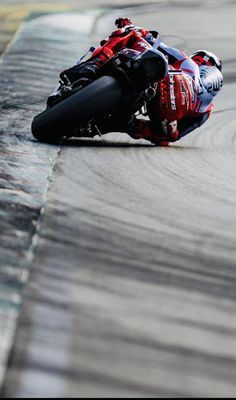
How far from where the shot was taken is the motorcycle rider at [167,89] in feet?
21.5

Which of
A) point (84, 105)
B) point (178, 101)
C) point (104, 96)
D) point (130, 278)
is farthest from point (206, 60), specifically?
point (130, 278)

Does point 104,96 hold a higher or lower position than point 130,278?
lower

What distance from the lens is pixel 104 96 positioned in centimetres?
614

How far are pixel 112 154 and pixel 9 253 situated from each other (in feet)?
8.05

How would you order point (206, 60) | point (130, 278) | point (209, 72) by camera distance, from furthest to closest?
point (206, 60), point (209, 72), point (130, 278)

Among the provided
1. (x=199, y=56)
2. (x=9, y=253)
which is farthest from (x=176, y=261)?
(x=199, y=56)

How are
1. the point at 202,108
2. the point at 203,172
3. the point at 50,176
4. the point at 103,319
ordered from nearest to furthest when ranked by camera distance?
the point at 103,319
the point at 50,176
the point at 203,172
the point at 202,108

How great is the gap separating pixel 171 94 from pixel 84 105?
0.83m

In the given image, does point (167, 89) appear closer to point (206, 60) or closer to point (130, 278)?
point (206, 60)

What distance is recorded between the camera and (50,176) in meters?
5.67

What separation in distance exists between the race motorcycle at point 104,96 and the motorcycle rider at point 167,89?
130mm

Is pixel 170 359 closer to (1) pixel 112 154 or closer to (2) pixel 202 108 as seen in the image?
(1) pixel 112 154

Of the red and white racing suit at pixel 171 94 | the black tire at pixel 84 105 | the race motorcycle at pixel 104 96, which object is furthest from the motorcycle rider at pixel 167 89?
the black tire at pixel 84 105

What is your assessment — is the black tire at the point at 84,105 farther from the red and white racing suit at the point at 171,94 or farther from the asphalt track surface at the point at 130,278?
the red and white racing suit at the point at 171,94
